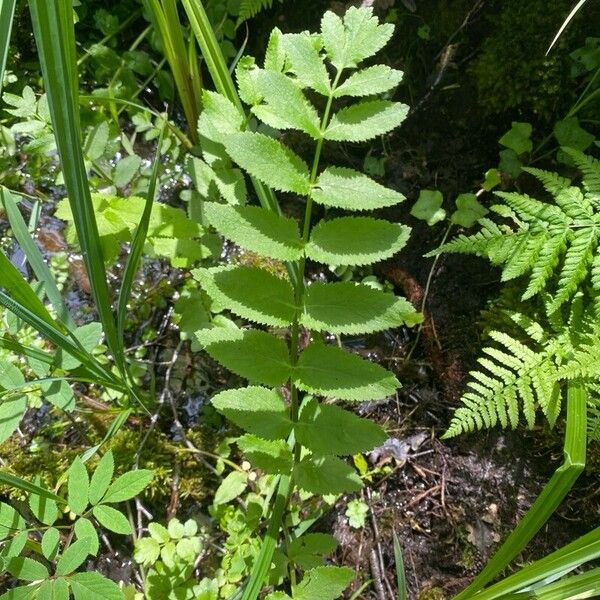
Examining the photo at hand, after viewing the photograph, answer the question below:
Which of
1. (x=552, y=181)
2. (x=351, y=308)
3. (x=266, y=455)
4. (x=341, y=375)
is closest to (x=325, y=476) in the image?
(x=266, y=455)

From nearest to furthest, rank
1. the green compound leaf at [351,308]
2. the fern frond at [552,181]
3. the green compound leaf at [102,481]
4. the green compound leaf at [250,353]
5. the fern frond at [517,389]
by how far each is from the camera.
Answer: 1. the green compound leaf at [351,308]
2. the green compound leaf at [250,353]
3. the green compound leaf at [102,481]
4. the fern frond at [517,389]
5. the fern frond at [552,181]

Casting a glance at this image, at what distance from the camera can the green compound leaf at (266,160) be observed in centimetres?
98

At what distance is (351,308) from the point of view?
1088 millimetres

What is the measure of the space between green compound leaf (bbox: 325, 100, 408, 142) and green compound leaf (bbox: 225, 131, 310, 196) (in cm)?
10

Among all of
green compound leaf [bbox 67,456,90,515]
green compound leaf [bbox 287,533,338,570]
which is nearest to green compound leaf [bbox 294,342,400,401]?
green compound leaf [bbox 287,533,338,570]

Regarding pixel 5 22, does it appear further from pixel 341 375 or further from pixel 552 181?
pixel 552 181

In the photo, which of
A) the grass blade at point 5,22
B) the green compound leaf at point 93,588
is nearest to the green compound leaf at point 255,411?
the green compound leaf at point 93,588

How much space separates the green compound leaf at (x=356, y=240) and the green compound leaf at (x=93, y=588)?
838mm

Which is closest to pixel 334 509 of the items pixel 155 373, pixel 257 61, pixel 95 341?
pixel 155 373

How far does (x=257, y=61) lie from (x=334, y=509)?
1734 millimetres

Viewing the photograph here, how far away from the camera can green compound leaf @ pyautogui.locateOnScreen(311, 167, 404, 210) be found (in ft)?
3.24

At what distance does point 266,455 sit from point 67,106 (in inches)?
34.1

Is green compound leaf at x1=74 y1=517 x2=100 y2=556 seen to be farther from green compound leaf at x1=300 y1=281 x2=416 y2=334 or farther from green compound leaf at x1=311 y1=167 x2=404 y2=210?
green compound leaf at x1=311 y1=167 x2=404 y2=210

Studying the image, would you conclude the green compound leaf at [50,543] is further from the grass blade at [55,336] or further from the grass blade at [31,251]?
the grass blade at [31,251]
